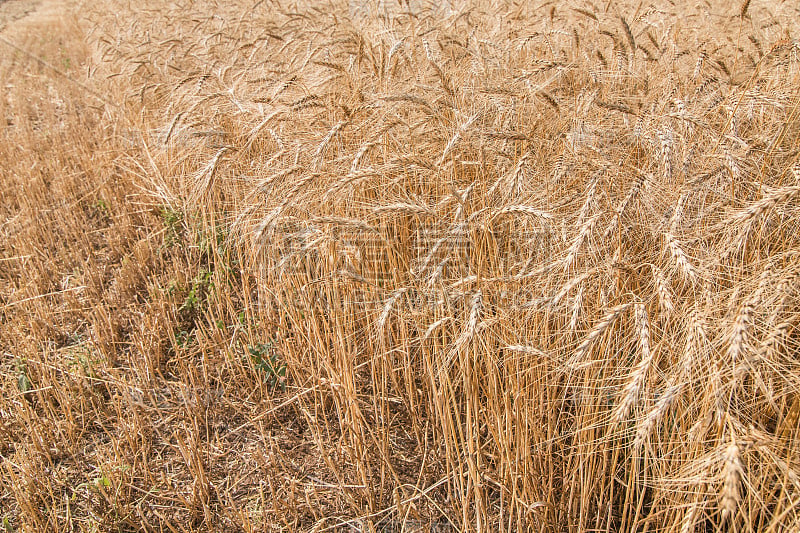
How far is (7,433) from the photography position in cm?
205

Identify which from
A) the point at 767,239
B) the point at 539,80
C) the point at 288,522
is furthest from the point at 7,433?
the point at 767,239

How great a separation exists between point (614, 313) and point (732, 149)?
79cm

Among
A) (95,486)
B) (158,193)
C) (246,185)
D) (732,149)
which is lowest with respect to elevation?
(95,486)

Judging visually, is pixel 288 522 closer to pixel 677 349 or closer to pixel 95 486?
pixel 95 486

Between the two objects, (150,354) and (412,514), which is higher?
(150,354)

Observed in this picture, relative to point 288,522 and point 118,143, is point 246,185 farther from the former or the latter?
point 118,143

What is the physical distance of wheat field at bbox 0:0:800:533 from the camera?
51.1 inches

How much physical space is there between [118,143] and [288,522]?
12.2 ft

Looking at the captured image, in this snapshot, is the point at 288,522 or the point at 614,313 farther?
the point at 288,522

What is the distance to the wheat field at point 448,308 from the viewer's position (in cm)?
130

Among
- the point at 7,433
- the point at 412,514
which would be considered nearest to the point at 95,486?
the point at 7,433

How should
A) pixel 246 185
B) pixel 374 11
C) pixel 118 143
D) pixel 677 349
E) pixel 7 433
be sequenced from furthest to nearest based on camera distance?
1. pixel 118 143
2. pixel 374 11
3. pixel 246 185
4. pixel 7 433
5. pixel 677 349

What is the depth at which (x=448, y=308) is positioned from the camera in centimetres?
148

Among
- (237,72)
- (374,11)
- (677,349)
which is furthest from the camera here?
(374,11)
